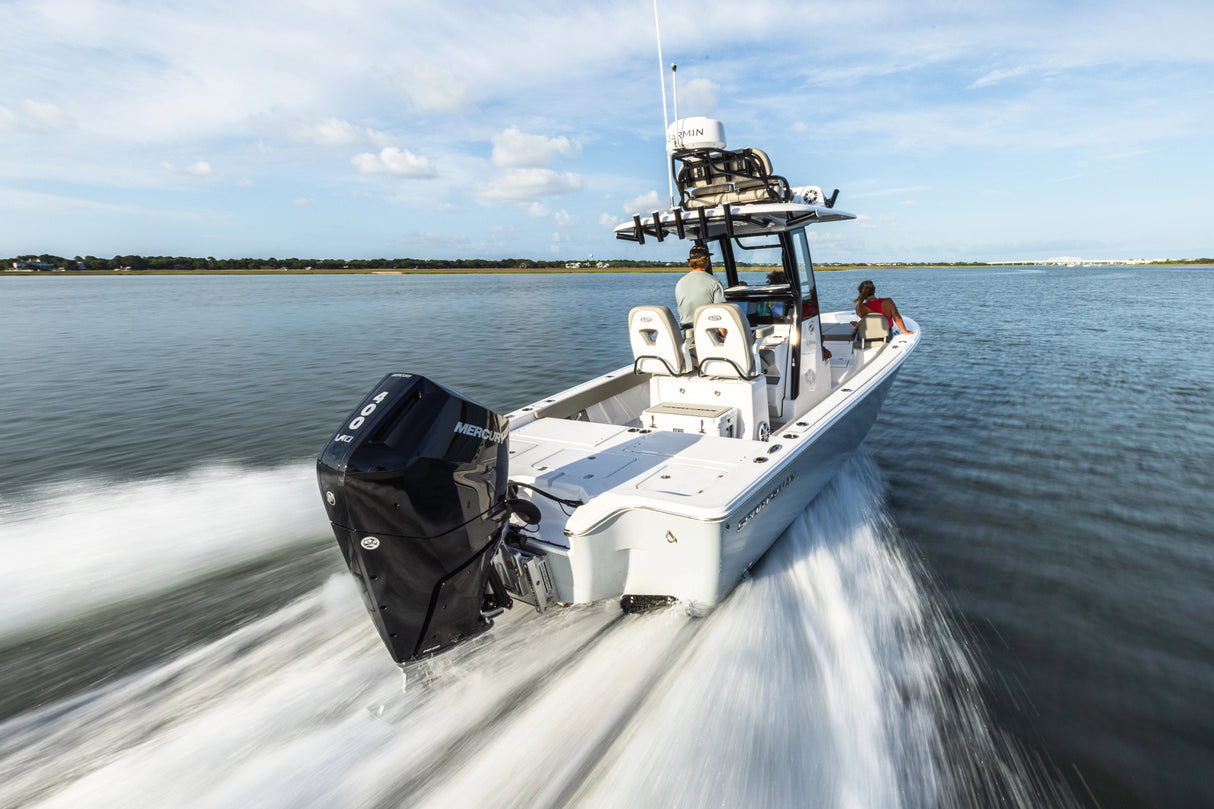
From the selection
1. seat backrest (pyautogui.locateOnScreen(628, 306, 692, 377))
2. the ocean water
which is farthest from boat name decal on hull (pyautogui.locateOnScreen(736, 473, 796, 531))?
seat backrest (pyautogui.locateOnScreen(628, 306, 692, 377))

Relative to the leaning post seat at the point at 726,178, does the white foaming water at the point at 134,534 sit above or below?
below

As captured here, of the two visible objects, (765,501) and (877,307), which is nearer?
(765,501)

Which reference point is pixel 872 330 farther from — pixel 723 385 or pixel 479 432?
pixel 479 432

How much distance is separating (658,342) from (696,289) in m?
0.71

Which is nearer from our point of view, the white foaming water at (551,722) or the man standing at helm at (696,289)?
the white foaming water at (551,722)

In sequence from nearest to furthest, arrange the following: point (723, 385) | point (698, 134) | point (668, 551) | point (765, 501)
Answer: point (668, 551) < point (765, 501) < point (723, 385) < point (698, 134)

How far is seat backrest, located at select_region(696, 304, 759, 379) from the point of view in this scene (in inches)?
174

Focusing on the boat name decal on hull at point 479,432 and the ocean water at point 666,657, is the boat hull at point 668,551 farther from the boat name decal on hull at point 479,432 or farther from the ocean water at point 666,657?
the boat name decal on hull at point 479,432

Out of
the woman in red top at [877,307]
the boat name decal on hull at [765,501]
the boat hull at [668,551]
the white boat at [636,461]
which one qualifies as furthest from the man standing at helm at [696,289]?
the woman in red top at [877,307]

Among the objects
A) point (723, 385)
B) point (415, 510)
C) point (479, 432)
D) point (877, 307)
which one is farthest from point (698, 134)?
point (415, 510)

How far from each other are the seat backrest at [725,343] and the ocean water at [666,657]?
1.38 meters

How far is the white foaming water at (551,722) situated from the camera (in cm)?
230

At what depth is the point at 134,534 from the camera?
13.9 ft

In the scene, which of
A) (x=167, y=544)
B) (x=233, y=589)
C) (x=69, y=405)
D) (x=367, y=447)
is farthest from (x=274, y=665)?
(x=69, y=405)
